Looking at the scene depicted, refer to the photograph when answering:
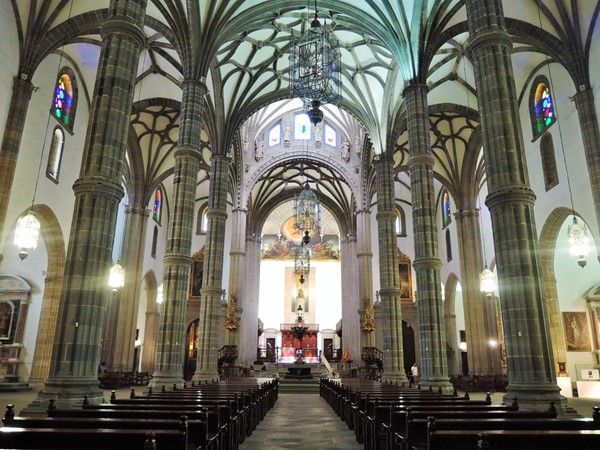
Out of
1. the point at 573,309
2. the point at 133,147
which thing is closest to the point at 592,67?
the point at 573,309

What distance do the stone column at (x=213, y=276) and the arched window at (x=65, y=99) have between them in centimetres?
621

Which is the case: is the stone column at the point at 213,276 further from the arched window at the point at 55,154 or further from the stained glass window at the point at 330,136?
the stained glass window at the point at 330,136

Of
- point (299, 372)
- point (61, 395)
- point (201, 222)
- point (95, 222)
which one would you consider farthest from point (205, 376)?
point (201, 222)

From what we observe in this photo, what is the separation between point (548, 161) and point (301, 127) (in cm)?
1695

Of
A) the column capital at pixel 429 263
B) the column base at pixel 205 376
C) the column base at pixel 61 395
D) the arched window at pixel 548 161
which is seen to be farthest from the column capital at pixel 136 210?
the arched window at pixel 548 161

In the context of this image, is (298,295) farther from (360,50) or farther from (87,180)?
(87,180)

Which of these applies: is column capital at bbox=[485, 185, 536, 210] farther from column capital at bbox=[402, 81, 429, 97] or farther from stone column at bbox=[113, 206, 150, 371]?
stone column at bbox=[113, 206, 150, 371]

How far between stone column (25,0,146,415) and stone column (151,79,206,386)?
18.8 feet

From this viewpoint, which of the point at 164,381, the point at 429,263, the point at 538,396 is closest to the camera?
the point at 538,396

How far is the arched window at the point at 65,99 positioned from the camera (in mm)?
18112

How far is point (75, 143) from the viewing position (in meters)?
19.7

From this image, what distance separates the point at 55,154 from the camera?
1825 centimetres

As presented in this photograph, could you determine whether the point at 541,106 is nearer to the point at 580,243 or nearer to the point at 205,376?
the point at 580,243

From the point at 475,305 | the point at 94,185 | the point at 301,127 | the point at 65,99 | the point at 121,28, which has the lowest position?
the point at 475,305
